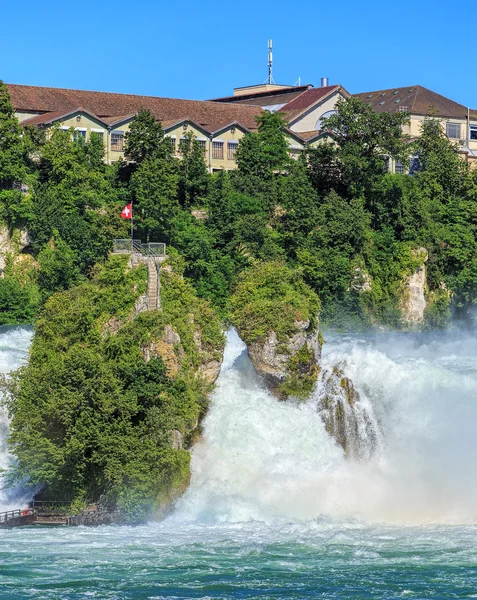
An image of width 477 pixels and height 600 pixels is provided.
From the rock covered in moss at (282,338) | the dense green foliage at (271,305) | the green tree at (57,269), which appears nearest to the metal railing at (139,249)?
the dense green foliage at (271,305)

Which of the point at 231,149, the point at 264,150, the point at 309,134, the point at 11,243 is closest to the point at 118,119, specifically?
the point at 231,149

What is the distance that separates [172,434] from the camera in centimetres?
6469

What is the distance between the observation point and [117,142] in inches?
3821

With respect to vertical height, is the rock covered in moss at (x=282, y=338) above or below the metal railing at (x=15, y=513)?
above

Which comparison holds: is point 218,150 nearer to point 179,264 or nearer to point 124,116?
point 124,116

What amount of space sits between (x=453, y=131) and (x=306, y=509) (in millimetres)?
59578

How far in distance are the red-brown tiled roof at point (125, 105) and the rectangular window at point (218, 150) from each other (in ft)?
3.93

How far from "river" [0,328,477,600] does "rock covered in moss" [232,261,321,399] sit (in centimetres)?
95

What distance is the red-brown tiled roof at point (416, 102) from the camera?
116438mm

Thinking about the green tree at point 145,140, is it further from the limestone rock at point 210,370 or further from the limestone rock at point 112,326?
the limestone rock at point 210,370

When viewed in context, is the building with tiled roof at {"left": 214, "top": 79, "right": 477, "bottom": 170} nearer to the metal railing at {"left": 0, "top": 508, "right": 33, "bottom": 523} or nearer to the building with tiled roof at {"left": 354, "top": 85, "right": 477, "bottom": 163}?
the building with tiled roof at {"left": 354, "top": 85, "right": 477, "bottom": 163}

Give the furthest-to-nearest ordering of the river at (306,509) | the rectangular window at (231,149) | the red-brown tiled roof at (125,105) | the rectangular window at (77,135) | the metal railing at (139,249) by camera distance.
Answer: the rectangular window at (231,149), the red-brown tiled roof at (125,105), the rectangular window at (77,135), the metal railing at (139,249), the river at (306,509)

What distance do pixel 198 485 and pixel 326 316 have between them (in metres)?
29.4

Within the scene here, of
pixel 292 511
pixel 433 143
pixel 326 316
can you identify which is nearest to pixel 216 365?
pixel 292 511
